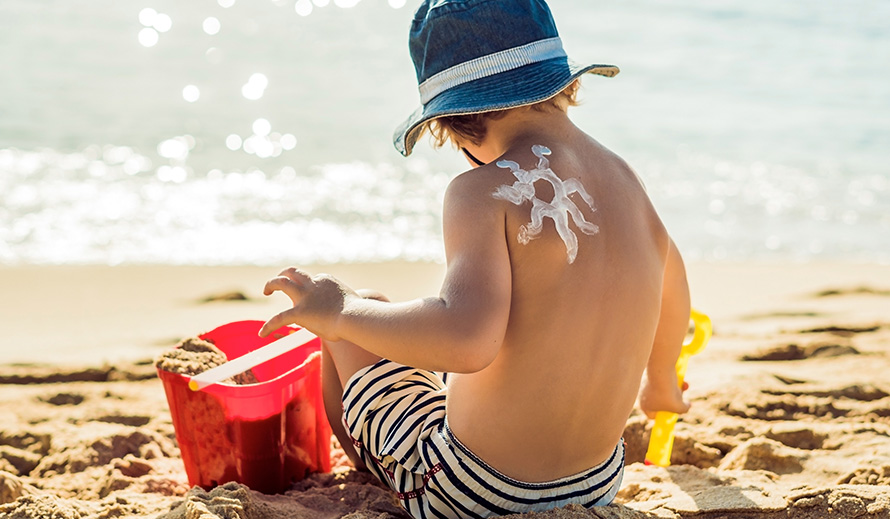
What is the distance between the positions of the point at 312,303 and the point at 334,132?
226 inches

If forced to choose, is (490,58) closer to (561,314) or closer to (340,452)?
(561,314)

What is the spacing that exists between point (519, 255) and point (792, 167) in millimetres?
6255

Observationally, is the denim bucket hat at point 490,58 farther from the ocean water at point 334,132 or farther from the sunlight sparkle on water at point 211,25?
the sunlight sparkle on water at point 211,25

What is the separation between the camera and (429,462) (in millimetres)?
1668

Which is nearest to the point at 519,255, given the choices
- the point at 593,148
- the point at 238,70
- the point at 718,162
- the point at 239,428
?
the point at 593,148

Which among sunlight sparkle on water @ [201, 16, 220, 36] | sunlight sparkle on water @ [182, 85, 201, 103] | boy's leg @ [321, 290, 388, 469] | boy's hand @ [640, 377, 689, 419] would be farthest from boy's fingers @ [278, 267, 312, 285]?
sunlight sparkle on water @ [201, 16, 220, 36]

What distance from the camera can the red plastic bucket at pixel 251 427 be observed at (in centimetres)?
189

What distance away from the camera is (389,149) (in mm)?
6789

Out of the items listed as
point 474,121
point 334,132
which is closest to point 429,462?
point 474,121

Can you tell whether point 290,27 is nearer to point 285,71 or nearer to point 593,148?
point 285,71

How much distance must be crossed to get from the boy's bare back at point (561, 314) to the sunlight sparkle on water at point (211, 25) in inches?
340

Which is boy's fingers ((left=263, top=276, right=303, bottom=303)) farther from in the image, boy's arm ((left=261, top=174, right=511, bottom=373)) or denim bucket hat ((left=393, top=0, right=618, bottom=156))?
denim bucket hat ((left=393, top=0, right=618, bottom=156))

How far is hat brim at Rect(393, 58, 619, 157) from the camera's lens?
154 centimetres

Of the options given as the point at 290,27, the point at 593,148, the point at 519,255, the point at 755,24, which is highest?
the point at 290,27
